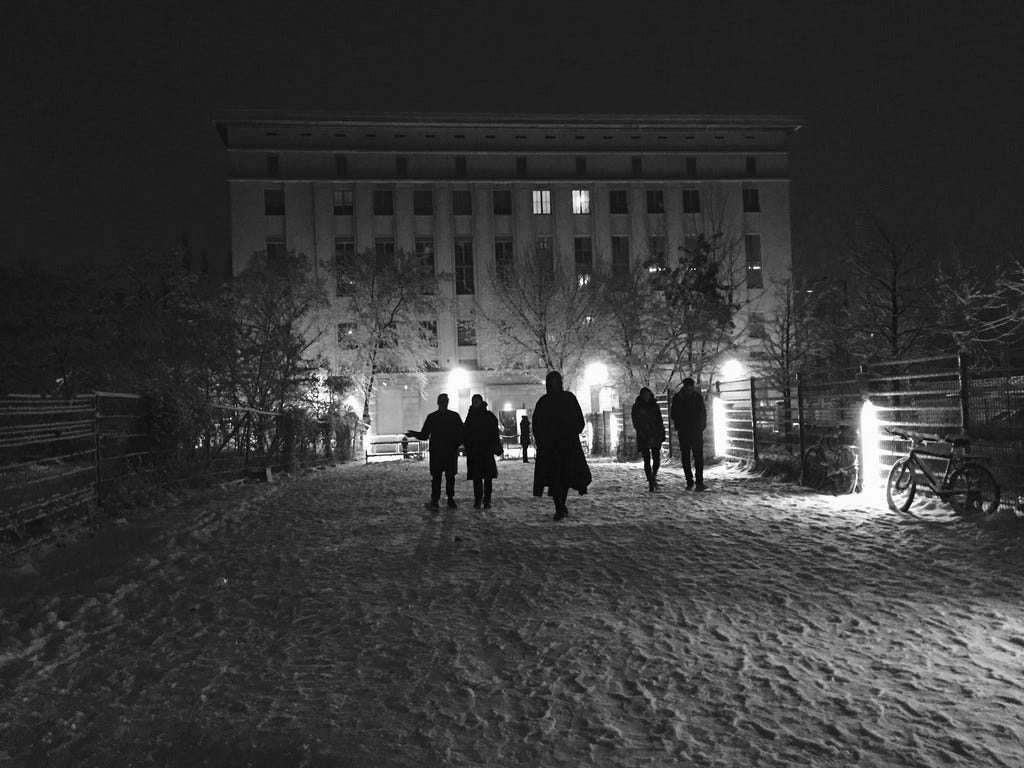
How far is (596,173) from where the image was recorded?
6481 cm

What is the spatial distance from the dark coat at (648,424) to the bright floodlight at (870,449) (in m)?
3.52

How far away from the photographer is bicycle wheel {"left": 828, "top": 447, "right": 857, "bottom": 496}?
13.6 meters

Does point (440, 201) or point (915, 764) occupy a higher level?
point (440, 201)

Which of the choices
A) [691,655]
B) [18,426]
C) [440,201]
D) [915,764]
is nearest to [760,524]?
[691,655]

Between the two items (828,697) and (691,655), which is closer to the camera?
(828,697)

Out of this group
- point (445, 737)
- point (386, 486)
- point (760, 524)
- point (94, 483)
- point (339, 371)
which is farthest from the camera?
point (339, 371)

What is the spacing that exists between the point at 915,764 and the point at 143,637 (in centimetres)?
475

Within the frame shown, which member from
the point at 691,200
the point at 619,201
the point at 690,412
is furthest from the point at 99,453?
the point at 691,200

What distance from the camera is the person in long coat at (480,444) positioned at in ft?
42.4

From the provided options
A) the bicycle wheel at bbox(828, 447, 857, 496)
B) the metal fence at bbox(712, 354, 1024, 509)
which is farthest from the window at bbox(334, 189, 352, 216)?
the bicycle wheel at bbox(828, 447, 857, 496)

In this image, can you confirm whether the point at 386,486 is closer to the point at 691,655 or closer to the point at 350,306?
the point at 691,655

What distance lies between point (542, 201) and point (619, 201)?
5.97 meters

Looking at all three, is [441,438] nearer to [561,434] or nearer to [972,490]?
[561,434]

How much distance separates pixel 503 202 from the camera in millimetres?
63969
